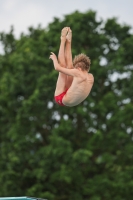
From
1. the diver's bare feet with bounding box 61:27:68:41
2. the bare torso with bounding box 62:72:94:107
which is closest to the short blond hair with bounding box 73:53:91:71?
the bare torso with bounding box 62:72:94:107

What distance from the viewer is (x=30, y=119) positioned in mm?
29109

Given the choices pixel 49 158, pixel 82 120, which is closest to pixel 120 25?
pixel 82 120

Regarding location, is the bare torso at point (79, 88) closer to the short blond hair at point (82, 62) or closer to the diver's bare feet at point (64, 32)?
the short blond hair at point (82, 62)

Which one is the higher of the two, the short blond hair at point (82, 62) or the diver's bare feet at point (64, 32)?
the diver's bare feet at point (64, 32)

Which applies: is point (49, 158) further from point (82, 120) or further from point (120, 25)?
point (120, 25)

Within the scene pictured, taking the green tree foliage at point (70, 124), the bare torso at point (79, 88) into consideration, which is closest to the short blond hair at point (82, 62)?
the bare torso at point (79, 88)

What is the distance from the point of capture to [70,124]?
28.7 m

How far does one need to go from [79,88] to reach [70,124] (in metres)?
18.2

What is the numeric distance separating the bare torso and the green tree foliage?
56.0 feet

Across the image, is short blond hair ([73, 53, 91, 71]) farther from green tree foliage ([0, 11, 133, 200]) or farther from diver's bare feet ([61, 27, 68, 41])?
green tree foliage ([0, 11, 133, 200])

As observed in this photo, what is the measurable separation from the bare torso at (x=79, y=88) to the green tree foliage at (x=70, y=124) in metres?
17.1

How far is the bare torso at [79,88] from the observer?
10602 mm

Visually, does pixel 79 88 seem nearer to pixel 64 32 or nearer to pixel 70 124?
pixel 64 32

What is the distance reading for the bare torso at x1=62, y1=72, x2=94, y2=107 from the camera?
34.8 feet
